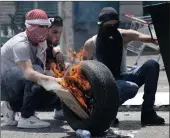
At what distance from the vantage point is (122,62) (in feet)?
17.7

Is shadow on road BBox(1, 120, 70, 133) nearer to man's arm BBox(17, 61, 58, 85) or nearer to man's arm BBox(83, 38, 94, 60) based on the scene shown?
man's arm BBox(17, 61, 58, 85)

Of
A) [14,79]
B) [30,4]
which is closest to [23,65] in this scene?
[14,79]

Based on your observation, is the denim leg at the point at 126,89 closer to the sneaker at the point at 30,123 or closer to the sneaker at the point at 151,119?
the sneaker at the point at 151,119

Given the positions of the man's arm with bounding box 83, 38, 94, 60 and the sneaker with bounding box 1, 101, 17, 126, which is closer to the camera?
the sneaker with bounding box 1, 101, 17, 126

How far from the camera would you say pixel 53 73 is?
5.15 m

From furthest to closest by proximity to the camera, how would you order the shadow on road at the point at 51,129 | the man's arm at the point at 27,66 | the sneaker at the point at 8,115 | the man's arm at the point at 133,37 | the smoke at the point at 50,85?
the man's arm at the point at 133,37, the sneaker at the point at 8,115, the shadow on road at the point at 51,129, the man's arm at the point at 27,66, the smoke at the point at 50,85

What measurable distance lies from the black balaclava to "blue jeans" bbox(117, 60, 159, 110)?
0.18m

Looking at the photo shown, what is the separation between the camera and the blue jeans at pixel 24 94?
495 cm

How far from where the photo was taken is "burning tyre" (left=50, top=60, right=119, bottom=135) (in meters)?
4.41

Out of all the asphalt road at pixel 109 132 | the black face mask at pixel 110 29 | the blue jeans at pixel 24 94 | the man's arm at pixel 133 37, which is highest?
the black face mask at pixel 110 29

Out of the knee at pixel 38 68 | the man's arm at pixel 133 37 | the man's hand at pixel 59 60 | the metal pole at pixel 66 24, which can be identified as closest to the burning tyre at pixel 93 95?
the knee at pixel 38 68

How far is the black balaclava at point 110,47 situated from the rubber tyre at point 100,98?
734 millimetres

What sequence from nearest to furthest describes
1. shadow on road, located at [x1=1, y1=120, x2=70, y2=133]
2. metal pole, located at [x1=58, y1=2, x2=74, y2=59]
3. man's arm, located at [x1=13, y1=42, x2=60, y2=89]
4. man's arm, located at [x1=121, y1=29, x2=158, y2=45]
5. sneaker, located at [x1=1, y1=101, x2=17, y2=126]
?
man's arm, located at [x1=13, y1=42, x2=60, y2=89] < shadow on road, located at [x1=1, y1=120, x2=70, y2=133] < sneaker, located at [x1=1, y1=101, x2=17, y2=126] < man's arm, located at [x1=121, y1=29, x2=158, y2=45] < metal pole, located at [x1=58, y1=2, x2=74, y2=59]

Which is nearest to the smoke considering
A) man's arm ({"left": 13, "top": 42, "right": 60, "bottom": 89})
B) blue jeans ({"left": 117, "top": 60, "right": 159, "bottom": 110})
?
man's arm ({"left": 13, "top": 42, "right": 60, "bottom": 89})
